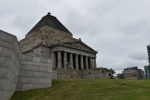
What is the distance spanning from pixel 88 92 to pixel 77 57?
44593 mm

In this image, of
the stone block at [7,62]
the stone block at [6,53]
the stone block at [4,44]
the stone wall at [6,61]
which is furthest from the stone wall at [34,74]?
the stone block at [4,44]

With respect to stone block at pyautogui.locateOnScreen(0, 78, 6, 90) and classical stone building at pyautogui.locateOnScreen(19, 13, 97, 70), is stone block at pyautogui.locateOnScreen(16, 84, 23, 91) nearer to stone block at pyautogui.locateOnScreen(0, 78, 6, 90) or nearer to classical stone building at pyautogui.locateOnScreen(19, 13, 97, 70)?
stone block at pyautogui.locateOnScreen(0, 78, 6, 90)

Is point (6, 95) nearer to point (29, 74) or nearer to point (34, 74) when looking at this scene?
point (29, 74)

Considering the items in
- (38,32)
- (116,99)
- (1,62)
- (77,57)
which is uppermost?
(38,32)

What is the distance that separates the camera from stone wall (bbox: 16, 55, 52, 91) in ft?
58.9

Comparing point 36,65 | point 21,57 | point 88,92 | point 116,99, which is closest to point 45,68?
point 36,65

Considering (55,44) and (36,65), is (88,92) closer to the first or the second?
(36,65)

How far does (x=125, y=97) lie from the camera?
46.9 ft

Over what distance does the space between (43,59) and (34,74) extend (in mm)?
1854

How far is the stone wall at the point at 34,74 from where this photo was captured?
17.9 metres

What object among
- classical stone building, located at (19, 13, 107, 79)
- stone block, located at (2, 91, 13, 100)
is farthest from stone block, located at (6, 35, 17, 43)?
classical stone building, located at (19, 13, 107, 79)

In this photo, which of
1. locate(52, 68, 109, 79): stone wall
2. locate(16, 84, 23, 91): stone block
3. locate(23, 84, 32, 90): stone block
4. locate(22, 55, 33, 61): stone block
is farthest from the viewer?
locate(52, 68, 109, 79): stone wall

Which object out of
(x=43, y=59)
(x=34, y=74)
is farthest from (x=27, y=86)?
(x=43, y=59)

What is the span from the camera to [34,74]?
62.0 feet
